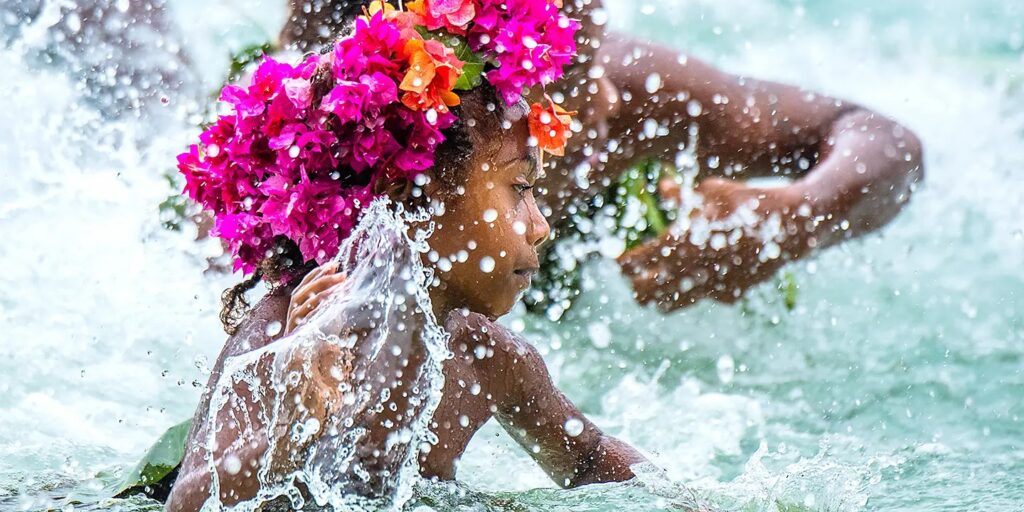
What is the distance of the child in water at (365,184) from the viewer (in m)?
2.43

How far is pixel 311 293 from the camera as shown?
241cm

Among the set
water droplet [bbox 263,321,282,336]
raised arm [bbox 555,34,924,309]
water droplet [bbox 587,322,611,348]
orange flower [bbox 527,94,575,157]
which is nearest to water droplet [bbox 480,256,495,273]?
orange flower [bbox 527,94,575,157]

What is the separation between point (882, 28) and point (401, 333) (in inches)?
283

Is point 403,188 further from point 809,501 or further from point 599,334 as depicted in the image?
point 599,334

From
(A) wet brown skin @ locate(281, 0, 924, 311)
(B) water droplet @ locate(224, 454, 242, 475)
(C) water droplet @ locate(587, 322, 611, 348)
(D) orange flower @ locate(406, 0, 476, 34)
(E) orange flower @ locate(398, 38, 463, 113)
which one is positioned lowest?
(B) water droplet @ locate(224, 454, 242, 475)

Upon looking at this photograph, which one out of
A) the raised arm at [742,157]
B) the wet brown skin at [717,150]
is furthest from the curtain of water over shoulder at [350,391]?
the raised arm at [742,157]

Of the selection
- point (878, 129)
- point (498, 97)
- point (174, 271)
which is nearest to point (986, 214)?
point (878, 129)

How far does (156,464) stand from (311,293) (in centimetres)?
69

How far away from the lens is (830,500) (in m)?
2.81

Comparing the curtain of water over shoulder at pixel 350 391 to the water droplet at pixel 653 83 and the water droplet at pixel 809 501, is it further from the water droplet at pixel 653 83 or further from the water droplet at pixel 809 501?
the water droplet at pixel 653 83

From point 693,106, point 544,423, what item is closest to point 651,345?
point 693,106

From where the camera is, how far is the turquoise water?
318 centimetres

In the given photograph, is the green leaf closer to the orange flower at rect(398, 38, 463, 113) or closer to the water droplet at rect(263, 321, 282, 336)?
the water droplet at rect(263, 321, 282, 336)

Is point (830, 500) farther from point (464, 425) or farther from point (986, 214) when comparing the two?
point (986, 214)
